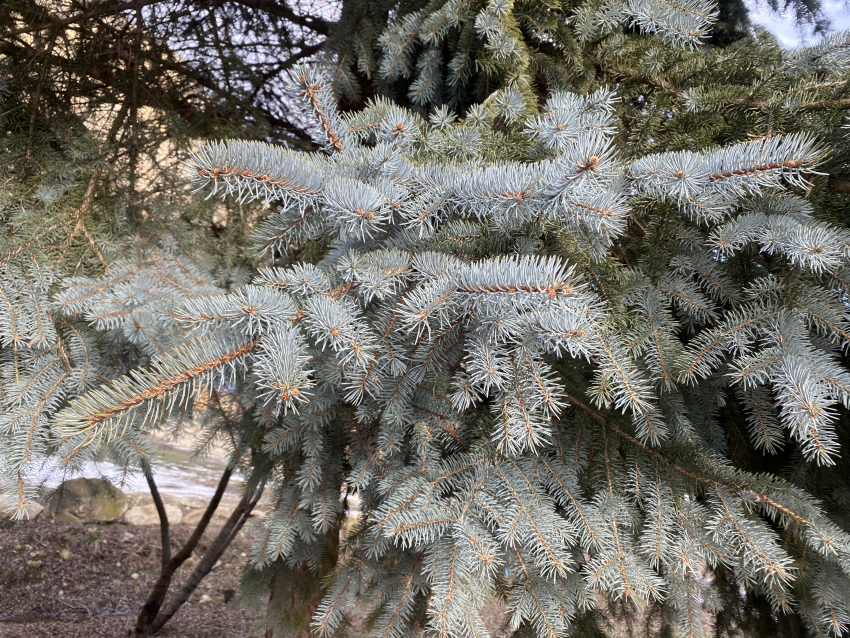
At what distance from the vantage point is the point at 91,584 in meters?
4.52

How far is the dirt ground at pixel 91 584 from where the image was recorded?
3855 mm

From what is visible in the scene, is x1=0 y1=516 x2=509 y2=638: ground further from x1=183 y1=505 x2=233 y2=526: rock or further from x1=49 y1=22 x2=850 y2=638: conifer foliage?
x1=49 y1=22 x2=850 y2=638: conifer foliage

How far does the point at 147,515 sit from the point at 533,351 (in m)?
6.05

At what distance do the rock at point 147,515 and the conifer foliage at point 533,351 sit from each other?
517cm

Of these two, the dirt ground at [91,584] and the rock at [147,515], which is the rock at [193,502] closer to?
the rock at [147,515]

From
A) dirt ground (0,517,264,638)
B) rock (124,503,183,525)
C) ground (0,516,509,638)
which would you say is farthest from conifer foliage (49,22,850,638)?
rock (124,503,183,525)

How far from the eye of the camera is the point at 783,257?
3.84ft

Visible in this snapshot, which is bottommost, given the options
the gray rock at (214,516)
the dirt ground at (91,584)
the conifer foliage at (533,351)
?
the gray rock at (214,516)

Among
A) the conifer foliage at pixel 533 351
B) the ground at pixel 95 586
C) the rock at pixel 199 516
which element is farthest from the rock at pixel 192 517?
the conifer foliage at pixel 533 351

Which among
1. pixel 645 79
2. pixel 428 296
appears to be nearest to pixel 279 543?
pixel 428 296

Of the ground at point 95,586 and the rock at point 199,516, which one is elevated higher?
the ground at point 95,586

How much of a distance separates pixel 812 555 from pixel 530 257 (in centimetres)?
101

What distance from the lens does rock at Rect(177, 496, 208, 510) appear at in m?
6.04

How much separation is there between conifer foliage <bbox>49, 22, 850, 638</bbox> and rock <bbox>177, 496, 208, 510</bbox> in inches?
211
